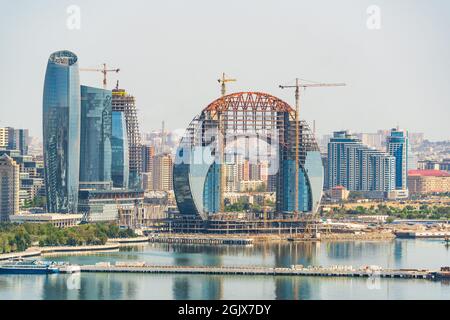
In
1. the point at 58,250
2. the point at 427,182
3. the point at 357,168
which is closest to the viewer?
the point at 58,250

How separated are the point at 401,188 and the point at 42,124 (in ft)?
87.0

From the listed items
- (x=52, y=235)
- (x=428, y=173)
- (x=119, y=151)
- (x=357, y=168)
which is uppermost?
(x=119, y=151)

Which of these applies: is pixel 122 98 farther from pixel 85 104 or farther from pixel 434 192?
pixel 434 192

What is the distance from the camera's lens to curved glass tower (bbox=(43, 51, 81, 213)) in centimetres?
5056

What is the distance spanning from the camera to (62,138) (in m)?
51.3

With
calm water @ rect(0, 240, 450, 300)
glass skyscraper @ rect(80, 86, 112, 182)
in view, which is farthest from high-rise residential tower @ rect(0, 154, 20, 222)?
calm water @ rect(0, 240, 450, 300)

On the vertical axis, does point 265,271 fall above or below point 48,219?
below

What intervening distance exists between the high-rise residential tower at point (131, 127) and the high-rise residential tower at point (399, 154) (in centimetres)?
1989

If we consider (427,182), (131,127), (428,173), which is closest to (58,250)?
(131,127)

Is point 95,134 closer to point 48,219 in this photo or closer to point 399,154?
point 48,219

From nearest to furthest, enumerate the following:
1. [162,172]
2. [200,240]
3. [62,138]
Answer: [200,240]
[62,138]
[162,172]

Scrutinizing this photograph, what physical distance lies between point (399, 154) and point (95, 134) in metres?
24.4

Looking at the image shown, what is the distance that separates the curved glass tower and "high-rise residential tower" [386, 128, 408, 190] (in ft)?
82.4
